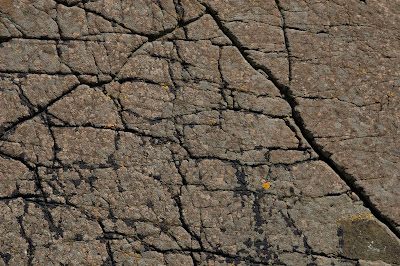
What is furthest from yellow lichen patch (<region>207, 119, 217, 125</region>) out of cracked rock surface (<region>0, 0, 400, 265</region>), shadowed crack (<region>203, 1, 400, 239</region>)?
shadowed crack (<region>203, 1, 400, 239</region>)

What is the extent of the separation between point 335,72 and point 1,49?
60.4 inches

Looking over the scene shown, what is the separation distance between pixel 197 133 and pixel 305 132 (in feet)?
1.67

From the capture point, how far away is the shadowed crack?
2.19 m

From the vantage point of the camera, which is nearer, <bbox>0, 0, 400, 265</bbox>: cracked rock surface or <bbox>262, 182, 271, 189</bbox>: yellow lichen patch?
<bbox>0, 0, 400, 265</bbox>: cracked rock surface

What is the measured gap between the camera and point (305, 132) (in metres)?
2.22

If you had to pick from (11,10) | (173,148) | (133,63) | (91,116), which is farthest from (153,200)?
(11,10)

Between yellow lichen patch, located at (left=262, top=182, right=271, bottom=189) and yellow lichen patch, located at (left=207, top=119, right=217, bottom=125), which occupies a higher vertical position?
yellow lichen patch, located at (left=207, top=119, right=217, bottom=125)

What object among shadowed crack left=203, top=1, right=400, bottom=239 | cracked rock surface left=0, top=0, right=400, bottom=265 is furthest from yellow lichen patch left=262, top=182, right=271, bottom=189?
shadowed crack left=203, top=1, right=400, bottom=239

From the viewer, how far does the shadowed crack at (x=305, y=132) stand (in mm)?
2186

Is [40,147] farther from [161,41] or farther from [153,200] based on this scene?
[161,41]

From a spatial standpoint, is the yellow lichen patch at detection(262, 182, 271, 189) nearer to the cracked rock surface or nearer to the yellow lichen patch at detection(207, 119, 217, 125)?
the cracked rock surface

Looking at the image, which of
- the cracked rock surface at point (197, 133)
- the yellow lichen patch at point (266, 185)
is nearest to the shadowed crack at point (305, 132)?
the cracked rock surface at point (197, 133)

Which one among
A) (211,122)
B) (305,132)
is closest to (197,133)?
(211,122)

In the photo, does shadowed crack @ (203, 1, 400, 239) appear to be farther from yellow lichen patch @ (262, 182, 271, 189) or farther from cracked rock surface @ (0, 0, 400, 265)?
yellow lichen patch @ (262, 182, 271, 189)
